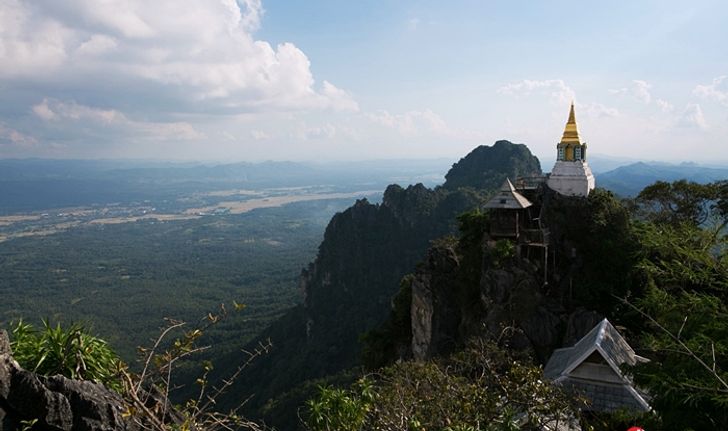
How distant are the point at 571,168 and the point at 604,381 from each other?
35.5 feet

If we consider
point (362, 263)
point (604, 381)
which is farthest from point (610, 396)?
point (362, 263)

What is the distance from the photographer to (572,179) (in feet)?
65.8

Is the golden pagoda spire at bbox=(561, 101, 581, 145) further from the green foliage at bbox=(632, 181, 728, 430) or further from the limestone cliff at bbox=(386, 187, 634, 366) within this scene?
the green foliage at bbox=(632, 181, 728, 430)

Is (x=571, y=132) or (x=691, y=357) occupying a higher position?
(x=571, y=132)

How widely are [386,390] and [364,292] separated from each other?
54.0 m

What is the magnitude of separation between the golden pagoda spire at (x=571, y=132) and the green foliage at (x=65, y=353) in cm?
2028

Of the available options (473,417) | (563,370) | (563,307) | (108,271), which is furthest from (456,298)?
(108,271)

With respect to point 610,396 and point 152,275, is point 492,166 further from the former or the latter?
point 152,275

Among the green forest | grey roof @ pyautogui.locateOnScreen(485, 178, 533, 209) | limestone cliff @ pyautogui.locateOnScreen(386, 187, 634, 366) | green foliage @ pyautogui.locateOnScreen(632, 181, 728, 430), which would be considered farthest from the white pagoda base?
the green forest

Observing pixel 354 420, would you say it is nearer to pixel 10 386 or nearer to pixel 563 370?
pixel 10 386

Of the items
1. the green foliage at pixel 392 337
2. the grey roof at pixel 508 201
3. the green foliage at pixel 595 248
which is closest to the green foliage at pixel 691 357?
the green foliage at pixel 595 248

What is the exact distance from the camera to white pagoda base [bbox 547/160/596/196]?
19891 mm

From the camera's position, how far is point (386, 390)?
8.97 meters

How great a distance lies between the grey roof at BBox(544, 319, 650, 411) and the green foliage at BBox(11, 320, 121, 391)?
30.2 feet
